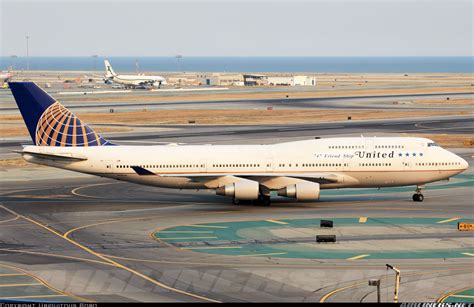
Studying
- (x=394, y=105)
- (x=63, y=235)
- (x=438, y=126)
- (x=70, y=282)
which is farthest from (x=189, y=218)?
(x=394, y=105)

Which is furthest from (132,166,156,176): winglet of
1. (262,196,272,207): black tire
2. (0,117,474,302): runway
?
(262,196,272,207): black tire

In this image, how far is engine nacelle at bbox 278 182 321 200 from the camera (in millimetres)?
70438

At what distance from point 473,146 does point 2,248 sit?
72798 millimetres

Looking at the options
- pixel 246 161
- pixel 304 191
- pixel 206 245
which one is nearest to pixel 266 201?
pixel 246 161

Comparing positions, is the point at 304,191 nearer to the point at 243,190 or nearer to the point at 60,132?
the point at 243,190

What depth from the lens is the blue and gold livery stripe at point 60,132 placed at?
7475cm

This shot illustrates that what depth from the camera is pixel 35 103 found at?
75125mm

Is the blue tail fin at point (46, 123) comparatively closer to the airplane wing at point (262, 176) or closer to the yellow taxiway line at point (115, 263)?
the airplane wing at point (262, 176)

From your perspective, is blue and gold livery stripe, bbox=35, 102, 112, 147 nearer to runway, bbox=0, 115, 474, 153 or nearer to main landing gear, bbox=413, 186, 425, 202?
main landing gear, bbox=413, 186, 425, 202

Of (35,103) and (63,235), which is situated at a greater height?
(35,103)

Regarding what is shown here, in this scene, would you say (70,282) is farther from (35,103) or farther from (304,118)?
(304,118)

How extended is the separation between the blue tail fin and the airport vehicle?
9cm

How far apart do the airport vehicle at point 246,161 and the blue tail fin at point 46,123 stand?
0.28ft

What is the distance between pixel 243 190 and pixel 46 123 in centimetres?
1819
